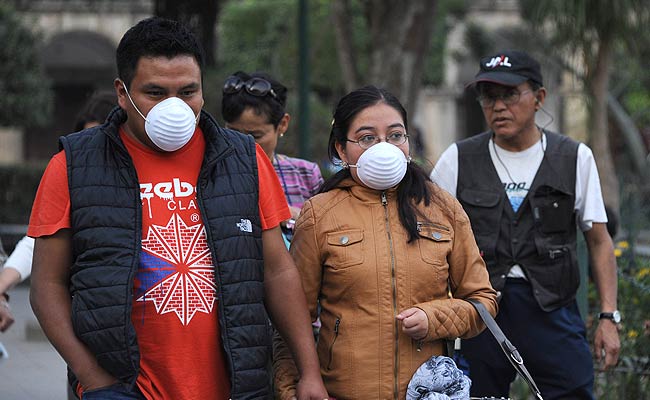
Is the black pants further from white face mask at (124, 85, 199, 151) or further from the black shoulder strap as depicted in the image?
white face mask at (124, 85, 199, 151)

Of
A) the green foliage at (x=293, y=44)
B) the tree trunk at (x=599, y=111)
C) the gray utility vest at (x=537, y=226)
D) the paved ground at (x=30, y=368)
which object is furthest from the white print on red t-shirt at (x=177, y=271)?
the green foliage at (x=293, y=44)

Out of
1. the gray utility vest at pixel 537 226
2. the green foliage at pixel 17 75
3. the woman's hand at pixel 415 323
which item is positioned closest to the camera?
the woman's hand at pixel 415 323

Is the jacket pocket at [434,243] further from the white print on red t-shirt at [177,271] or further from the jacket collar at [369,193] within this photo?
the white print on red t-shirt at [177,271]

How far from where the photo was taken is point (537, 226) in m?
4.68

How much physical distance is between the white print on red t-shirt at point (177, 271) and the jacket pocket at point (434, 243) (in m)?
0.73

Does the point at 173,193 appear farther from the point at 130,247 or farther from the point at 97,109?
the point at 97,109

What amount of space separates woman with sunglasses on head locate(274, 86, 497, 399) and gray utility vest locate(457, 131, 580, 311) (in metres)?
0.99

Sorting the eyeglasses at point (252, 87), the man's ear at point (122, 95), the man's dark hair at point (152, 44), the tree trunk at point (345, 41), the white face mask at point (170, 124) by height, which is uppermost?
the tree trunk at point (345, 41)

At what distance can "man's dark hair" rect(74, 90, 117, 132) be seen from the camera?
5.29m

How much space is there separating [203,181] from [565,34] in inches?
378

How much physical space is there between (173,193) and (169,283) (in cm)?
27

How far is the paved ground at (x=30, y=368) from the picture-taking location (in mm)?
7207

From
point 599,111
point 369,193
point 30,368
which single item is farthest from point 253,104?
point 599,111

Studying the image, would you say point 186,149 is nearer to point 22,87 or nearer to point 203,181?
point 203,181
